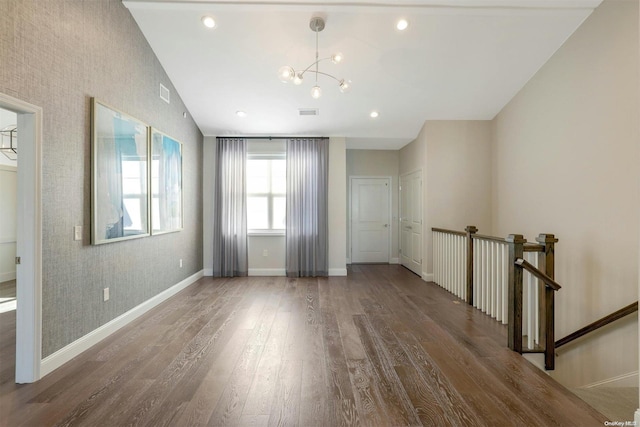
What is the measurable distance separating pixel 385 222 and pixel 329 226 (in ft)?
6.61

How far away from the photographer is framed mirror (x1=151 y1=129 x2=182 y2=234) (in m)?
3.77

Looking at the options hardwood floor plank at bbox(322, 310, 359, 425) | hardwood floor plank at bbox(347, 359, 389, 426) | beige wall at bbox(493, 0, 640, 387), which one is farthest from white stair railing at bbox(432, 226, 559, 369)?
hardwood floor plank at bbox(322, 310, 359, 425)

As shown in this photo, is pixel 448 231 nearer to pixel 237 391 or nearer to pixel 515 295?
pixel 515 295

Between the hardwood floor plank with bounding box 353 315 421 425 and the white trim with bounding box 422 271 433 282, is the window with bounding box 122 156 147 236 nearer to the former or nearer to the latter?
the hardwood floor plank with bounding box 353 315 421 425

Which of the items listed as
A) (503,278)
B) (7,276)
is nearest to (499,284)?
(503,278)

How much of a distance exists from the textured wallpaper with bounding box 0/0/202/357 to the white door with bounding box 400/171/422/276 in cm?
447

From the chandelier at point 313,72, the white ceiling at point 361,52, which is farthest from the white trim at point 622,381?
the chandelier at point 313,72

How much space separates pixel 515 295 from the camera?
2.64 metres

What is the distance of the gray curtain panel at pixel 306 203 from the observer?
548 centimetres

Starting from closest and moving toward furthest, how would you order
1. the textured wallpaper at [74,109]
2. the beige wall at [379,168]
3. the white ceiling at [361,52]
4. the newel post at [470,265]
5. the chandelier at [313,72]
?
1. the textured wallpaper at [74,109]
2. the chandelier at [313,72]
3. the white ceiling at [361,52]
4. the newel post at [470,265]
5. the beige wall at [379,168]

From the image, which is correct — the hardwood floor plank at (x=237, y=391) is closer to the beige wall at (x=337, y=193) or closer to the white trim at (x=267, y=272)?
the white trim at (x=267, y=272)

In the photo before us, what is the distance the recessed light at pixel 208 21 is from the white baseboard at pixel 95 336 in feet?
10.6

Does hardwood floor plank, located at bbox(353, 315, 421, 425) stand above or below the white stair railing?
below

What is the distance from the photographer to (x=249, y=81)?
13.6 ft
